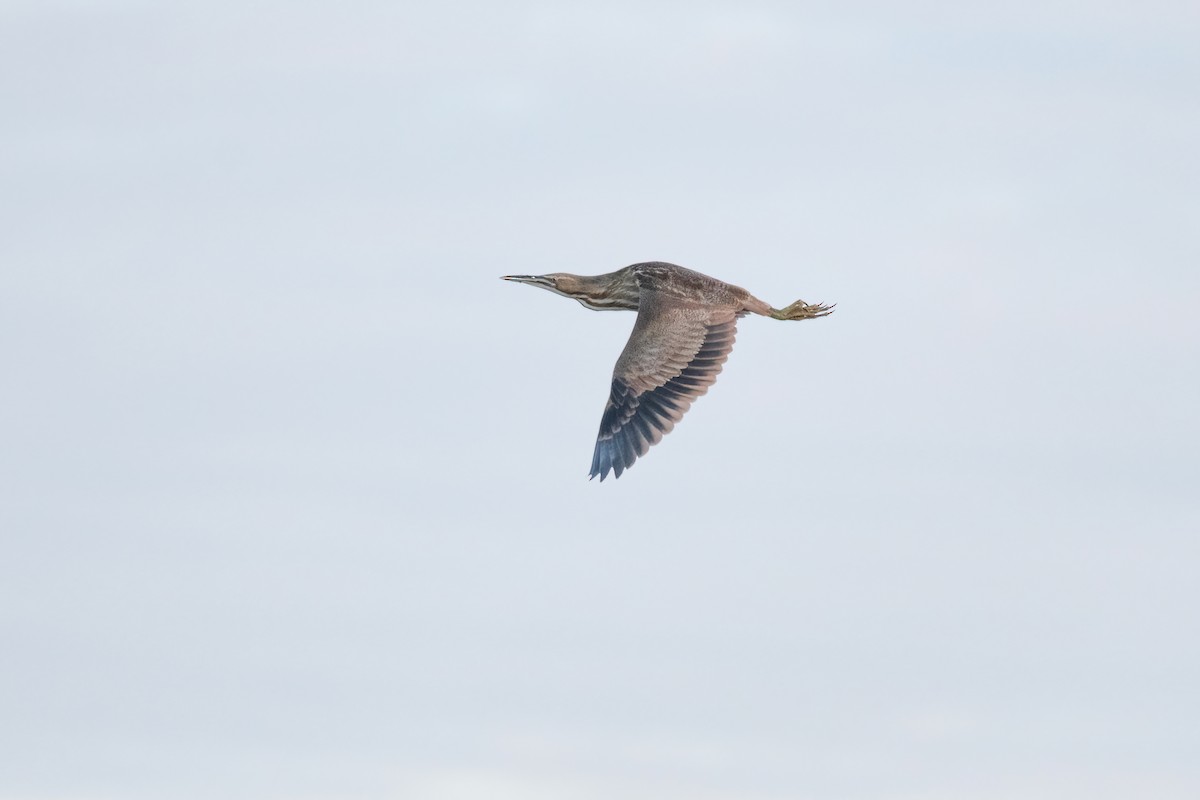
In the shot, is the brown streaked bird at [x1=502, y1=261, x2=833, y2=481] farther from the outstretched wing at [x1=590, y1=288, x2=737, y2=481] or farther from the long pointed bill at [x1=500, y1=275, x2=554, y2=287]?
the long pointed bill at [x1=500, y1=275, x2=554, y2=287]

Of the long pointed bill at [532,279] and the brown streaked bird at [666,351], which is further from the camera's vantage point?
the long pointed bill at [532,279]

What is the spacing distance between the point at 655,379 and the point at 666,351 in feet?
2.17

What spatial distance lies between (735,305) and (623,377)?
290cm

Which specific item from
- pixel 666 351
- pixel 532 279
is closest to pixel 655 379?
pixel 666 351

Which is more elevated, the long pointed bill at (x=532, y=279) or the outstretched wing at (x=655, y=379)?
the long pointed bill at (x=532, y=279)

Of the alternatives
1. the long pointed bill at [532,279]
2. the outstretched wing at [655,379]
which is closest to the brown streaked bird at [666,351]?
the outstretched wing at [655,379]

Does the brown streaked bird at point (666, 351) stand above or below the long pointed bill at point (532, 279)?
below

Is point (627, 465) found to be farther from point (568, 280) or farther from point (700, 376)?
point (568, 280)

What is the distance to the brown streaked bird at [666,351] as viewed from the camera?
1636 inches

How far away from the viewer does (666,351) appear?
4209 cm

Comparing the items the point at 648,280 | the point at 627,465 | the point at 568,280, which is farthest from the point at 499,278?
the point at 627,465

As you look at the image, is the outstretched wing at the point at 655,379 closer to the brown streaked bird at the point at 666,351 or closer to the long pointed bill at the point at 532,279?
the brown streaked bird at the point at 666,351

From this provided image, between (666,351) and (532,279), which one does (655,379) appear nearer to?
(666,351)

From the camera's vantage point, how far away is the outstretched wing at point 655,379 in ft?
136
